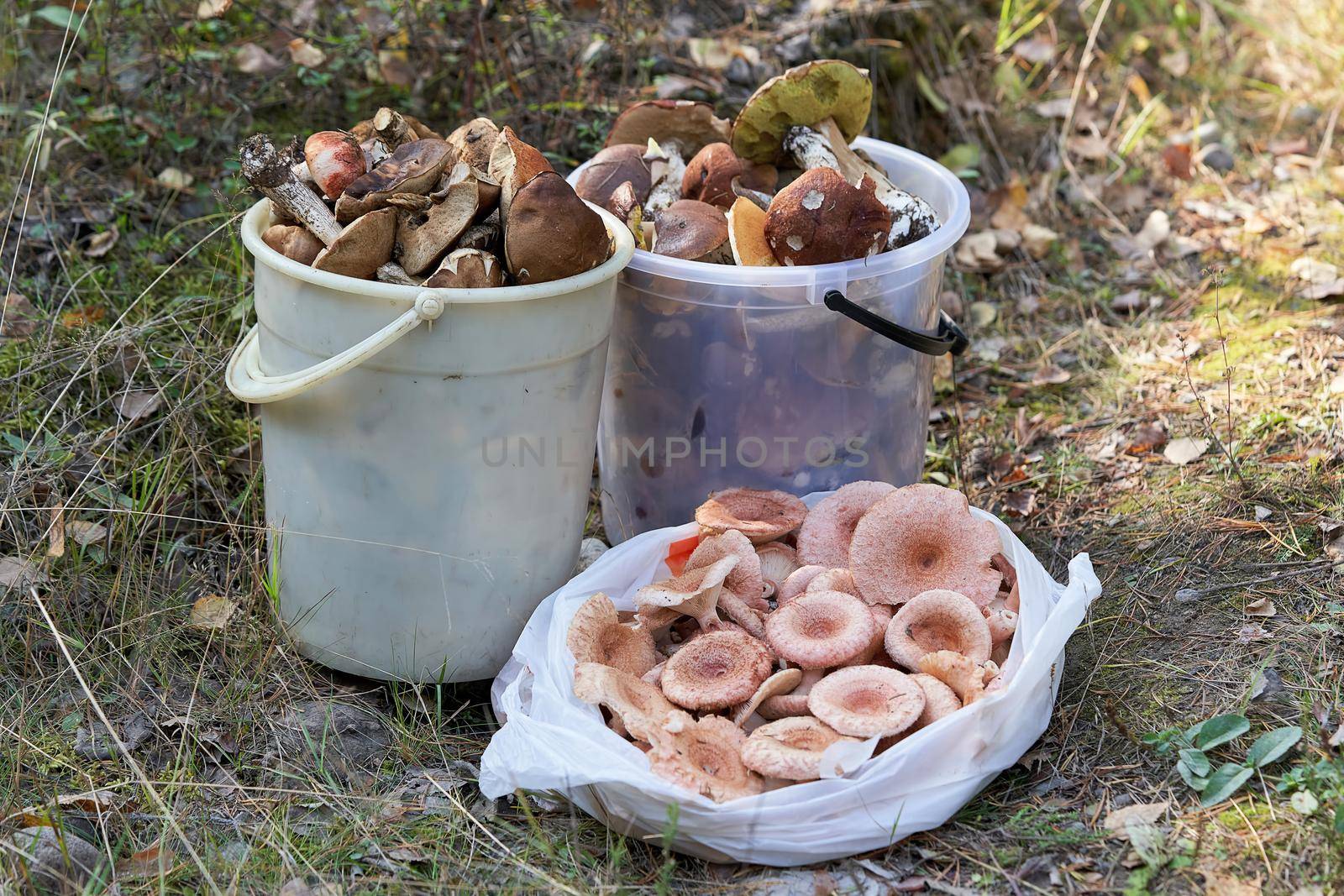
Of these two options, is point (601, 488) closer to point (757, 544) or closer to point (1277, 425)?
point (757, 544)

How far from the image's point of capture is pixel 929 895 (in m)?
1.77

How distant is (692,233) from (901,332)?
50 cm

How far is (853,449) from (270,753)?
54.8 inches

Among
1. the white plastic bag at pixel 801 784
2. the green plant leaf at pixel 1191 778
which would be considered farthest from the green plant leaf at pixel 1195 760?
the white plastic bag at pixel 801 784

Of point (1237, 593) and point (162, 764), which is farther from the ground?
point (1237, 593)

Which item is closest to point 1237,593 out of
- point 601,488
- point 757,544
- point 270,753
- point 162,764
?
point 757,544

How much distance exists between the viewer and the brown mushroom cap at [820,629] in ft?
6.53

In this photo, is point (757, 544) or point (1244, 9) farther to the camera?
point (1244, 9)

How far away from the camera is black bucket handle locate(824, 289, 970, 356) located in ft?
7.56

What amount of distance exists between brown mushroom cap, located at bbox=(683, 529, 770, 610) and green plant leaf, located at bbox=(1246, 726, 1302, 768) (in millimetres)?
891

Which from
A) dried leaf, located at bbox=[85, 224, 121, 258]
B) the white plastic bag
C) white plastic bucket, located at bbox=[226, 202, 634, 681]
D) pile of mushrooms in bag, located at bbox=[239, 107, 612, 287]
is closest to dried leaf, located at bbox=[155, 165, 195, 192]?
dried leaf, located at bbox=[85, 224, 121, 258]

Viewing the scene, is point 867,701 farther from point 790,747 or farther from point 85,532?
point 85,532

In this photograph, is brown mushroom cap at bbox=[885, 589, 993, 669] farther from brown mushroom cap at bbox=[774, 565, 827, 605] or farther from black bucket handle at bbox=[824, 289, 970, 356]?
black bucket handle at bbox=[824, 289, 970, 356]

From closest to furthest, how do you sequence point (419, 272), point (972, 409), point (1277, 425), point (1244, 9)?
point (419, 272)
point (1277, 425)
point (972, 409)
point (1244, 9)
